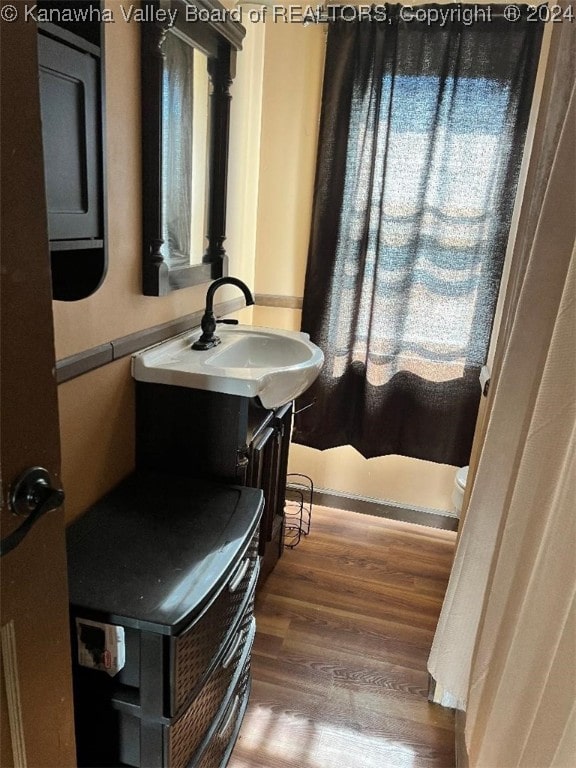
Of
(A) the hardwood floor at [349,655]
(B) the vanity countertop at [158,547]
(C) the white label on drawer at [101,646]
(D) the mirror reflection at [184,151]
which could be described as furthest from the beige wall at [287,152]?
(C) the white label on drawer at [101,646]

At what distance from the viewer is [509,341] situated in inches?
44.6

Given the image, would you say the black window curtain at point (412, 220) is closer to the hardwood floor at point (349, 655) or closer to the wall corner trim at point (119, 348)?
the hardwood floor at point (349, 655)

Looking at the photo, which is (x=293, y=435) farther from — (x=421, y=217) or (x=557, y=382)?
(x=557, y=382)

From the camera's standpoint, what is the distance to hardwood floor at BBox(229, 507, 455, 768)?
1.51 meters

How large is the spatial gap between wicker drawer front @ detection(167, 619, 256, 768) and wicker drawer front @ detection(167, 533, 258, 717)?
51mm

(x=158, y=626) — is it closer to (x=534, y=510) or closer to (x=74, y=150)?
(x=534, y=510)

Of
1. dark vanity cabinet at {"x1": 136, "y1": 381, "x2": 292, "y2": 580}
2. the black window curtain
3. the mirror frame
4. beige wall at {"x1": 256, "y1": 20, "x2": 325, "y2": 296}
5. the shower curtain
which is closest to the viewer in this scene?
the shower curtain

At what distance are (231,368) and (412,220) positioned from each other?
3.90 ft

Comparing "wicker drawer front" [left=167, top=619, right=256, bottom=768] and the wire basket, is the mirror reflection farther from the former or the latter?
the wire basket

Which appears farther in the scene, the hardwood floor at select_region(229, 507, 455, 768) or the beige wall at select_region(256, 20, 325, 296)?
the beige wall at select_region(256, 20, 325, 296)

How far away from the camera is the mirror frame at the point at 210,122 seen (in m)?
1.42

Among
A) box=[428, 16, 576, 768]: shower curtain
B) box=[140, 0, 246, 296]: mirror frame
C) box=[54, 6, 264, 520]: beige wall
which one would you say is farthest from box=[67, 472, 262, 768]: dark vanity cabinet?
box=[140, 0, 246, 296]: mirror frame

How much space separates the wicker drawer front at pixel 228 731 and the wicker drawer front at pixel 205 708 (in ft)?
0.17

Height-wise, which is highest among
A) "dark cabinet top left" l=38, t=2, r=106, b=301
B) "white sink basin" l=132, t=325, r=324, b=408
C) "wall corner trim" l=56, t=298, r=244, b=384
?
"dark cabinet top left" l=38, t=2, r=106, b=301
